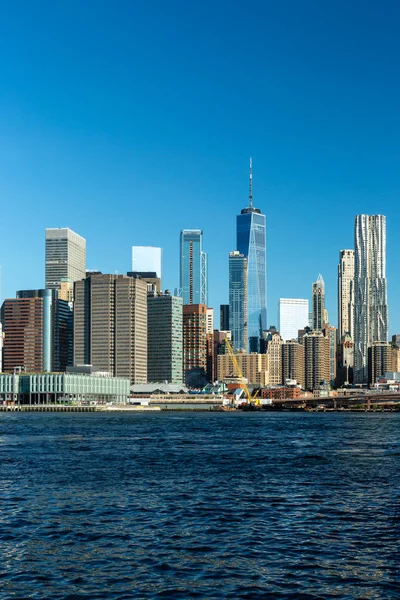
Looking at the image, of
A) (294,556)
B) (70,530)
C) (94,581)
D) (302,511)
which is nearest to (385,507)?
(302,511)

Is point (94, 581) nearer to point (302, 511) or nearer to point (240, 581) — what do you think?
point (240, 581)

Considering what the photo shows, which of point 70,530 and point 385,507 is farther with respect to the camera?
point 385,507

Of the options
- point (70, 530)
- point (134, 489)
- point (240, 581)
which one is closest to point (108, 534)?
point (70, 530)

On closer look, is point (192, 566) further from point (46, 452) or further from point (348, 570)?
point (46, 452)

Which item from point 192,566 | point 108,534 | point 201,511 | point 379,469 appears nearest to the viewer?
point 192,566

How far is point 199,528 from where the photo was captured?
152 ft

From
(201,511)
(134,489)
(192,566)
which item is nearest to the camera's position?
(192,566)

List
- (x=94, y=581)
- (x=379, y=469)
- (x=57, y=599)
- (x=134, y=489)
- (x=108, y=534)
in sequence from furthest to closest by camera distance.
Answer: (x=379, y=469)
(x=134, y=489)
(x=108, y=534)
(x=94, y=581)
(x=57, y=599)

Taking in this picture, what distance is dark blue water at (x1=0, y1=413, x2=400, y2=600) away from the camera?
34812 millimetres

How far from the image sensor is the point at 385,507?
177ft

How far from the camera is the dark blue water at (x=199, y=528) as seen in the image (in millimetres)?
34812

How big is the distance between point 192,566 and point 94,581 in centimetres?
472

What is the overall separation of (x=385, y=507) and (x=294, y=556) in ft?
52.6

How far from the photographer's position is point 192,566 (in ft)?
124
